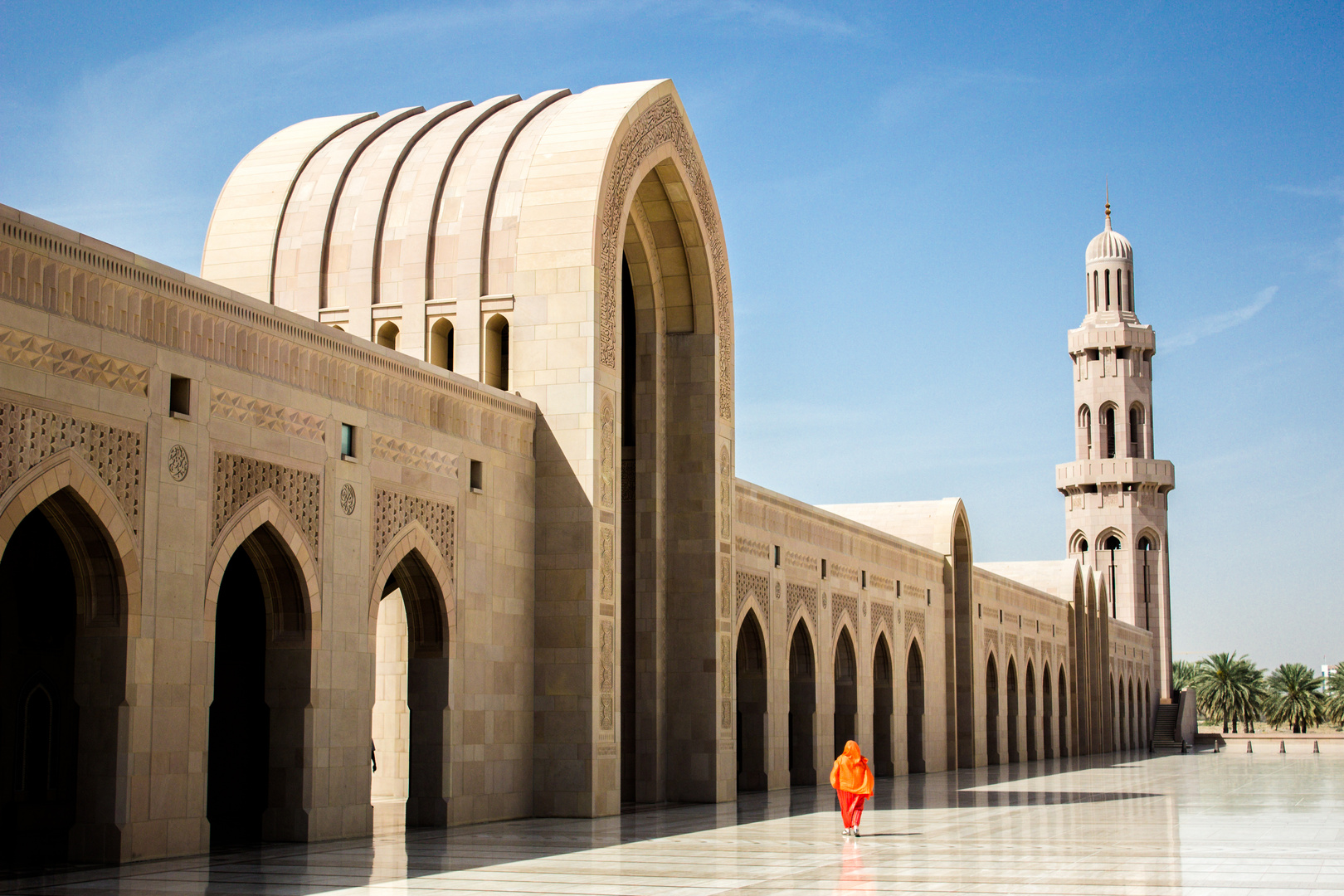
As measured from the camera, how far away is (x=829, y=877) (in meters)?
10.2

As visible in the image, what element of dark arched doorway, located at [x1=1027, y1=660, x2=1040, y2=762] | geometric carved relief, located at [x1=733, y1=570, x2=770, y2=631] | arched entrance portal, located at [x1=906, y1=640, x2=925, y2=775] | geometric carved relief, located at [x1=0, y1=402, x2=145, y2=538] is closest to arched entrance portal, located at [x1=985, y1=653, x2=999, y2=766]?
dark arched doorway, located at [x1=1027, y1=660, x2=1040, y2=762]

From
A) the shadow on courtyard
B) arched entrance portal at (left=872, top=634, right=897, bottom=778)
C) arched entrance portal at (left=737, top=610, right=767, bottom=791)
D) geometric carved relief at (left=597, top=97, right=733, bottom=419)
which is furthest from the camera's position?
arched entrance portal at (left=872, top=634, right=897, bottom=778)

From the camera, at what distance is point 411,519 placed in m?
14.2

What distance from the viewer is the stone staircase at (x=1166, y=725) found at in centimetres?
5457

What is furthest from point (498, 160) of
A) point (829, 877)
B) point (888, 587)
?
point (888, 587)

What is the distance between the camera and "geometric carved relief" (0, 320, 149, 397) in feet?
32.3

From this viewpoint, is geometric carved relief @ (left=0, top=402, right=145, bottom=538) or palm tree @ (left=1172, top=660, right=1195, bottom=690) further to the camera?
palm tree @ (left=1172, top=660, right=1195, bottom=690)

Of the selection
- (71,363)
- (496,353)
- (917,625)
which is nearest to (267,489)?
(71,363)

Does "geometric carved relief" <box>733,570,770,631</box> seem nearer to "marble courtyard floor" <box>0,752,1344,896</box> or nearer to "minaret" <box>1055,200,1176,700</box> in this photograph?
"marble courtyard floor" <box>0,752,1344,896</box>

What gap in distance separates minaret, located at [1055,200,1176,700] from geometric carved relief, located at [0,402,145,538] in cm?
5162

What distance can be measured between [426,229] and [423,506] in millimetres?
4238

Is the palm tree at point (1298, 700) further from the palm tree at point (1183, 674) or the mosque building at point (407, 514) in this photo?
the mosque building at point (407, 514)

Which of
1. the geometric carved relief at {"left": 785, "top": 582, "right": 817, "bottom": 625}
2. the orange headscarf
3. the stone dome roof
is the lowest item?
the orange headscarf

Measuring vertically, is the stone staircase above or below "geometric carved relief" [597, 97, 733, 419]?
below
